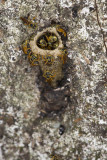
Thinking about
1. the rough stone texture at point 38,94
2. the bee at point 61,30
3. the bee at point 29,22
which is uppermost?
the bee at point 29,22

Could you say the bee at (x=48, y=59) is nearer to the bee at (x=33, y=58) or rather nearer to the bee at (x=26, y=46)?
the bee at (x=33, y=58)

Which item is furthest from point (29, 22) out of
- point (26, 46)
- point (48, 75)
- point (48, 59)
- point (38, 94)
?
point (38, 94)

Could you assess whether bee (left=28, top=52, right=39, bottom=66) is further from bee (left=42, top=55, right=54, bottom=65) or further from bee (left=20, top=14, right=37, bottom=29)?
bee (left=20, top=14, right=37, bottom=29)

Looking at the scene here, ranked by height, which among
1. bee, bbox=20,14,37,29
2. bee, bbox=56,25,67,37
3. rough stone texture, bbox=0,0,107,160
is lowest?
rough stone texture, bbox=0,0,107,160

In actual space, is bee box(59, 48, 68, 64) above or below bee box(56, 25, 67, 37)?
below

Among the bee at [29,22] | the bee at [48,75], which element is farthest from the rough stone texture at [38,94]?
the bee at [48,75]

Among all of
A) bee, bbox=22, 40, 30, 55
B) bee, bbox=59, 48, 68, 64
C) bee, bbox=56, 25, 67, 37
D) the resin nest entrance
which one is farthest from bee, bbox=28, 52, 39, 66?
bee, bbox=56, 25, 67, 37

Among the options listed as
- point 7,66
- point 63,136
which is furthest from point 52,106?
point 7,66

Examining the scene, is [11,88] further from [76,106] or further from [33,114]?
[76,106]

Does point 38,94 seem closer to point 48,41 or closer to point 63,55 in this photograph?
point 63,55
